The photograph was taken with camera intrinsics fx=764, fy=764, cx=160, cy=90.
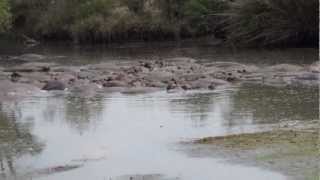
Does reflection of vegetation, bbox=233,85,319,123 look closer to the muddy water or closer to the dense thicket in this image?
the muddy water

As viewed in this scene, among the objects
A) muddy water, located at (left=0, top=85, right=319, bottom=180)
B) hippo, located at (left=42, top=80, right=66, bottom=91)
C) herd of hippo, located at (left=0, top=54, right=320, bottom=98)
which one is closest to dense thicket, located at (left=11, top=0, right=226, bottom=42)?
herd of hippo, located at (left=0, top=54, right=320, bottom=98)

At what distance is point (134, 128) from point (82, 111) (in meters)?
3.89

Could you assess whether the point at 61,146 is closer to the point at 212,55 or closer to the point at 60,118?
the point at 60,118

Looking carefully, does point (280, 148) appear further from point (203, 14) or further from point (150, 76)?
point (203, 14)

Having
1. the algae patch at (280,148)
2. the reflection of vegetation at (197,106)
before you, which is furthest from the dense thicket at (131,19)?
the algae patch at (280,148)

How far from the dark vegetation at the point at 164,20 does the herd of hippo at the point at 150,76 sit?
412 inches

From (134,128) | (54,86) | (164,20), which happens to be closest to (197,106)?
(134,128)

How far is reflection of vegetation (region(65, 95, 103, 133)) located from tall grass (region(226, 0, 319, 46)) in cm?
2130

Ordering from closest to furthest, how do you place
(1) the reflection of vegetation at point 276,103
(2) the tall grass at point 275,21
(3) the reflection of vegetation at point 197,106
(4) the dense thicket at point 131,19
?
1. (1) the reflection of vegetation at point 276,103
2. (3) the reflection of vegetation at point 197,106
3. (2) the tall grass at point 275,21
4. (4) the dense thicket at point 131,19

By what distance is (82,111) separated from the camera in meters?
21.4

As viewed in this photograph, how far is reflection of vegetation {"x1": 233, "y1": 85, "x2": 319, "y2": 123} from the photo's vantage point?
1867cm

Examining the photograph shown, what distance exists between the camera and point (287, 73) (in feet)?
95.8

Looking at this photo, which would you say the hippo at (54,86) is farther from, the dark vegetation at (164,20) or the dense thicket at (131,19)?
the dense thicket at (131,19)

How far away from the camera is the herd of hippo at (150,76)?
2658 cm
